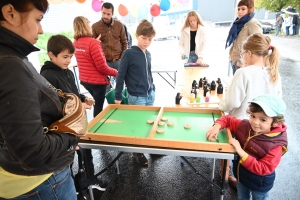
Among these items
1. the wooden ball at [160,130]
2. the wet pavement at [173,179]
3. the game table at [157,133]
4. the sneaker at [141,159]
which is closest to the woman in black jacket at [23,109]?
the game table at [157,133]

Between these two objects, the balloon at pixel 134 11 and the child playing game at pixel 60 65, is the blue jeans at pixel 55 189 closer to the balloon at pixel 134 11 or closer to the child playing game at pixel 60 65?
the child playing game at pixel 60 65

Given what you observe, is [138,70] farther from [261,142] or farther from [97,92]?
[261,142]

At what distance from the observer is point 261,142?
47.5 inches

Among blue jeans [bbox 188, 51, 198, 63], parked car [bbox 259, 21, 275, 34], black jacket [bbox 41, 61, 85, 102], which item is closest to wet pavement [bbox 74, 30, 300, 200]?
black jacket [bbox 41, 61, 85, 102]

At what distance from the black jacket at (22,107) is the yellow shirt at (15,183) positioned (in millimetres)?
83

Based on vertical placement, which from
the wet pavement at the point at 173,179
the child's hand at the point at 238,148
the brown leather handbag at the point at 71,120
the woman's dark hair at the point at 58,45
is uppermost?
the woman's dark hair at the point at 58,45

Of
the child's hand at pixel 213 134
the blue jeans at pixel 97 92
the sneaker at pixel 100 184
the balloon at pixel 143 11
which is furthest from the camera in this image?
the balloon at pixel 143 11

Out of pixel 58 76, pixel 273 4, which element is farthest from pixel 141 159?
pixel 273 4

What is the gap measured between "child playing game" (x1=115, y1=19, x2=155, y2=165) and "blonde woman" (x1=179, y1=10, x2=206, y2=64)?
1.59 meters

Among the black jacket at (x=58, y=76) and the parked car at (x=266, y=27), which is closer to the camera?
the black jacket at (x=58, y=76)

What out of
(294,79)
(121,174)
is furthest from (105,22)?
(294,79)

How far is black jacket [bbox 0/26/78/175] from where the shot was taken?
0.61m

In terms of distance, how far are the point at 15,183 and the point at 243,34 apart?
3.16 metres

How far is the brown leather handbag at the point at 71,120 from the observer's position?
0.80m
